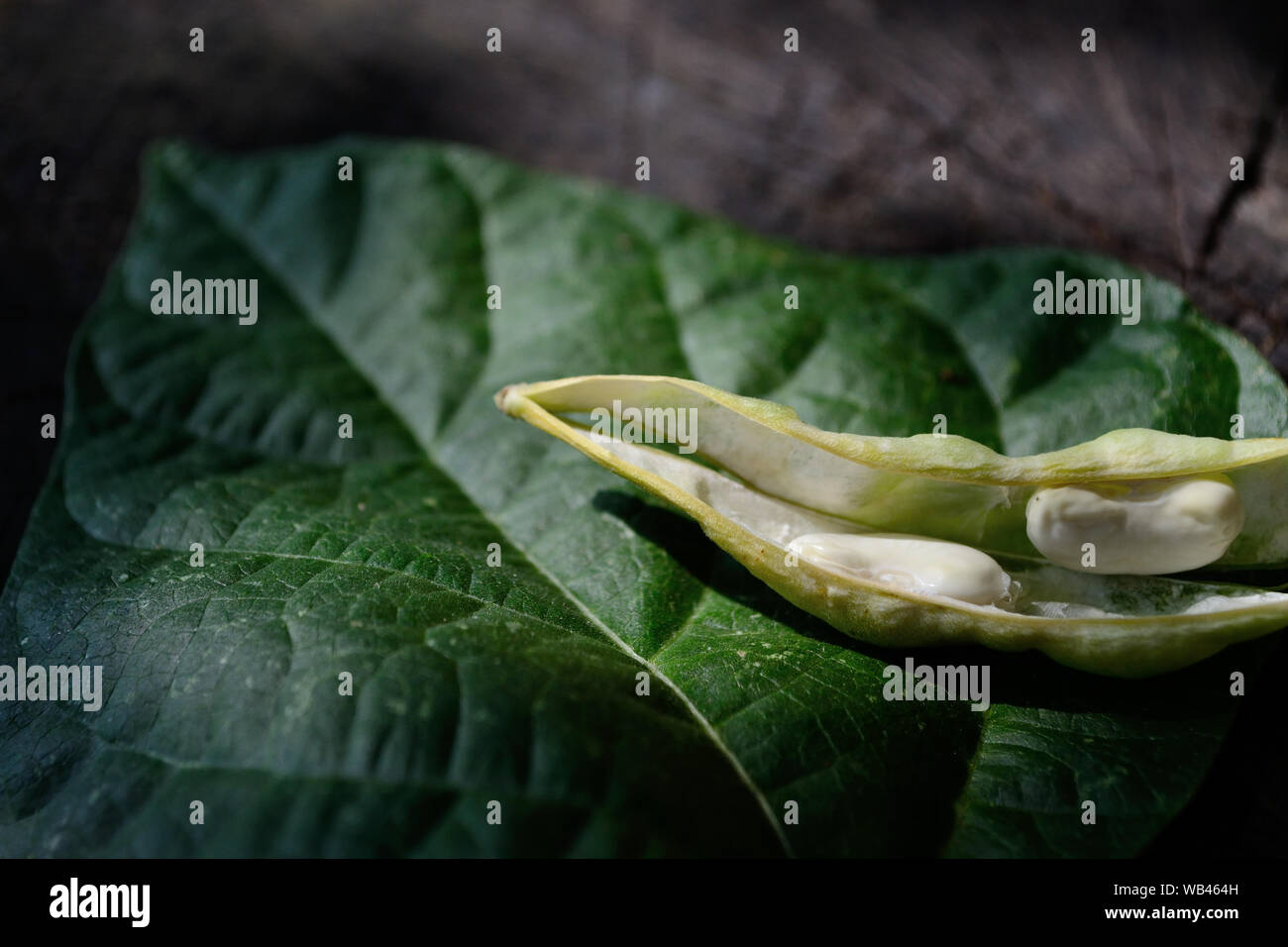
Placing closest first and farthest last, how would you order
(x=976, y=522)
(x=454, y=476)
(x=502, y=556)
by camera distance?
(x=976, y=522)
(x=502, y=556)
(x=454, y=476)

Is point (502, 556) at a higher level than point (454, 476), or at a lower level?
lower

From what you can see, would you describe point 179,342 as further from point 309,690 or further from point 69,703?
point 309,690

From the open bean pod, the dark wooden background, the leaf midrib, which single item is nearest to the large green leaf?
the leaf midrib

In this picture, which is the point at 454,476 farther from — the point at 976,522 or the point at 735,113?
the point at 735,113

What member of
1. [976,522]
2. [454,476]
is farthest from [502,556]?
[976,522]

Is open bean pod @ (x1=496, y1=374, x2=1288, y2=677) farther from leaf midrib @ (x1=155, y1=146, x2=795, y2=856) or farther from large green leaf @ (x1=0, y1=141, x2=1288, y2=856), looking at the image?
leaf midrib @ (x1=155, y1=146, x2=795, y2=856)

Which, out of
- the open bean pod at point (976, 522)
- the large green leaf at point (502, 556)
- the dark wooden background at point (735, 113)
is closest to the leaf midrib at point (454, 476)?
the large green leaf at point (502, 556)

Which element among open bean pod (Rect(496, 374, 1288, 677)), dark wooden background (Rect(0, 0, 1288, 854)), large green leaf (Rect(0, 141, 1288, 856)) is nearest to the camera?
large green leaf (Rect(0, 141, 1288, 856))
